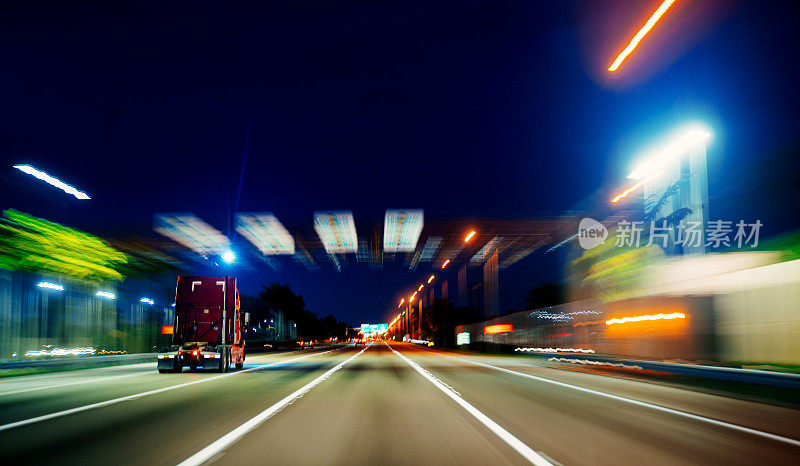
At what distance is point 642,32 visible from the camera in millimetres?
10492

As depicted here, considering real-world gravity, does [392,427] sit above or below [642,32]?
below

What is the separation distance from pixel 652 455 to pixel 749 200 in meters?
19.9

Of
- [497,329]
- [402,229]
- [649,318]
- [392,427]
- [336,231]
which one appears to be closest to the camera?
[392,427]

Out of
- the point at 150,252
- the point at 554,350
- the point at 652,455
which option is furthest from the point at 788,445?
the point at 150,252

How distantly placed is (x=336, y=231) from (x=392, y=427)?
26.1 m

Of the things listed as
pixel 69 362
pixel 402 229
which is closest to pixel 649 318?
pixel 402 229

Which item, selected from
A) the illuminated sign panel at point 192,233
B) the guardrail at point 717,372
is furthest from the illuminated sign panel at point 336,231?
the guardrail at point 717,372

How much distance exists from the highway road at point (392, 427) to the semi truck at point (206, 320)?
9199 millimetres

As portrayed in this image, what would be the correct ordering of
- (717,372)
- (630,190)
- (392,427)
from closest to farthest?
(392,427)
(717,372)
(630,190)

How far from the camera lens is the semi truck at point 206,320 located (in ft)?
82.3

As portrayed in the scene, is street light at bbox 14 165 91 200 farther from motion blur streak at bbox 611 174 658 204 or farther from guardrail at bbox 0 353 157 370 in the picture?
motion blur streak at bbox 611 174 658 204

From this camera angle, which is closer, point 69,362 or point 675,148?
point 675,148

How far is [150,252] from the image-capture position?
39.6 metres

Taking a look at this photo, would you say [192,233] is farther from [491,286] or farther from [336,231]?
[491,286]
